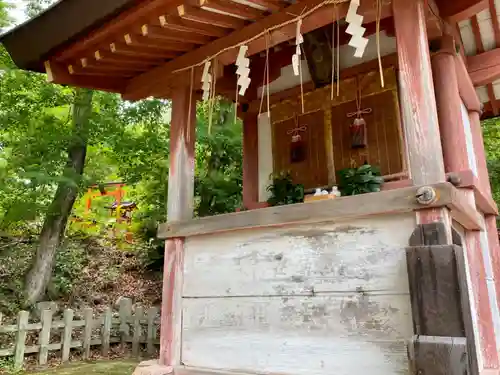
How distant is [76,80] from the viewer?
4.54m

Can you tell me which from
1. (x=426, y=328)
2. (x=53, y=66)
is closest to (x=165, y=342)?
(x=426, y=328)

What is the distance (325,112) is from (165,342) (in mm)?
3130

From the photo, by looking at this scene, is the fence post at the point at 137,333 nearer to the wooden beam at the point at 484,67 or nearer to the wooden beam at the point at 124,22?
the wooden beam at the point at 124,22

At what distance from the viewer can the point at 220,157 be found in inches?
365

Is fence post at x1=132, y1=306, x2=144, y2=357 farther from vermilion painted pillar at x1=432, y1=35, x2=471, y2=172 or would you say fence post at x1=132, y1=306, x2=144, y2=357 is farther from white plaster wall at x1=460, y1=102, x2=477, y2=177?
white plaster wall at x1=460, y1=102, x2=477, y2=177

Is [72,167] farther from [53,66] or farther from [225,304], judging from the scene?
[225,304]

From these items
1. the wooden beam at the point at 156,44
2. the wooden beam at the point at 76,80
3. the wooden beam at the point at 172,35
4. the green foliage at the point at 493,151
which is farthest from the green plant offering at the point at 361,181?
the green foliage at the point at 493,151

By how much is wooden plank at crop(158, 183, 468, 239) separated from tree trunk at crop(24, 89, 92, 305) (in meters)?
5.16

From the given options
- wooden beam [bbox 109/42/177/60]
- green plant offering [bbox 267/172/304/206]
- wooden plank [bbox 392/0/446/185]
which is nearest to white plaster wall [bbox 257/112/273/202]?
green plant offering [bbox 267/172/304/206]

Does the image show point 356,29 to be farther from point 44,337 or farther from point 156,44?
point 44,337

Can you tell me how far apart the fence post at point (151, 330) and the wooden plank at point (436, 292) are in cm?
636

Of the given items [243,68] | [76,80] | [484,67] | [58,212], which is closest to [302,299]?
[243,68]

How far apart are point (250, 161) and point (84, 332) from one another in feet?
14.7

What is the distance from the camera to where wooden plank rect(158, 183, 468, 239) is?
8.87ft
